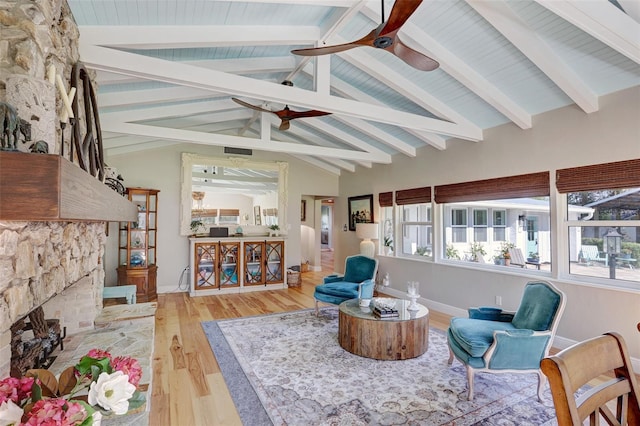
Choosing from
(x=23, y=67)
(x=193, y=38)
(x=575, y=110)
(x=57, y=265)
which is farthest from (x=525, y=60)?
(x=57, y=265)

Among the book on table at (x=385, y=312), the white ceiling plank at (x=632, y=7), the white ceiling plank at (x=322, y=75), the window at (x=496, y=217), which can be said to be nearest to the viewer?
the white ceiling plank at (x=632, y=7)

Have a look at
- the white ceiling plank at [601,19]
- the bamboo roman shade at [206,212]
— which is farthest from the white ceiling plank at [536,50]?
the bamboo roman shade at [206,212]

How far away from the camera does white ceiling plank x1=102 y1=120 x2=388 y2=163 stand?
4.06 metres

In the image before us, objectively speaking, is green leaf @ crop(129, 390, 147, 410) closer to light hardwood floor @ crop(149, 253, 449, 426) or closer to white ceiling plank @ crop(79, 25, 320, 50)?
light hardwood floor @ crop(149, 253, 449, 426)

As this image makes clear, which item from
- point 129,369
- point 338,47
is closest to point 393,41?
point 338,47

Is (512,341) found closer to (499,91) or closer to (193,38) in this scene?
(499,91)

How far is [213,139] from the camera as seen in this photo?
186 inches

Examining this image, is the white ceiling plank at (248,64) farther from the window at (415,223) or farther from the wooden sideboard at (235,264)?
the wooden sideboard at (235,264)

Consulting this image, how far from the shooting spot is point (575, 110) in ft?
11.4

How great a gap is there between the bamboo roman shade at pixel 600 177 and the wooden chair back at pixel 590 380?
9.36 feet

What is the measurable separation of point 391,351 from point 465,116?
3115 mm

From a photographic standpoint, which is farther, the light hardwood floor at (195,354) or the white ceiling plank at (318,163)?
the white ceiling plank at (318,163)

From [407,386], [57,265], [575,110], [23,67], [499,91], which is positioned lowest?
[407,386]

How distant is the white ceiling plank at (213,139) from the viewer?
13.3 feet
